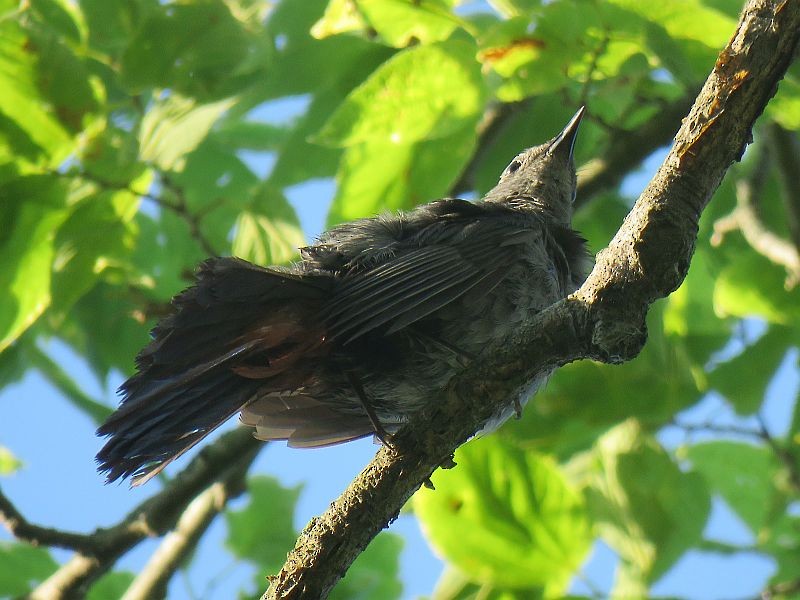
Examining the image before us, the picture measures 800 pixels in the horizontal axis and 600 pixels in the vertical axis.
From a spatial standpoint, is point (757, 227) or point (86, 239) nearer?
point (86, 239)

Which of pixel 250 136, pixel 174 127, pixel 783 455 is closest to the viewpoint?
pixel 174 127

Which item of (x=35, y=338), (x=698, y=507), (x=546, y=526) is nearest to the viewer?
(x=546, y=526)

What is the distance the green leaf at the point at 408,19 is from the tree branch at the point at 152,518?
178cm

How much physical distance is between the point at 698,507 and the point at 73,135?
260 cm

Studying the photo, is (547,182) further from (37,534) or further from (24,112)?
(37,534)

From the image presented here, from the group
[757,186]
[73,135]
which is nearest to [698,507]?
[757,186]

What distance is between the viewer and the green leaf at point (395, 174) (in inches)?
142

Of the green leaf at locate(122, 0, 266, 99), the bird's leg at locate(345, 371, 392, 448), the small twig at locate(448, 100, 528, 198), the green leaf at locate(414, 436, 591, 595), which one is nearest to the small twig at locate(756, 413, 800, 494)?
the green leaf at locate(414, 436, 591, 595)

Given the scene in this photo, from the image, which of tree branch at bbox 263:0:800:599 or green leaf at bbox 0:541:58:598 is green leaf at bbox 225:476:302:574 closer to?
green leaf at bbox 0:541:58:598

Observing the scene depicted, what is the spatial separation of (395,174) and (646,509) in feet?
4.98

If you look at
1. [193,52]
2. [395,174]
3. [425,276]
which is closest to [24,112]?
[193,52]

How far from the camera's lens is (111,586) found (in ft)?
16.4

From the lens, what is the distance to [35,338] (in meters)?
4.41

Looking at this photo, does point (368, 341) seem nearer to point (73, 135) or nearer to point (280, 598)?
point (280, 598)
